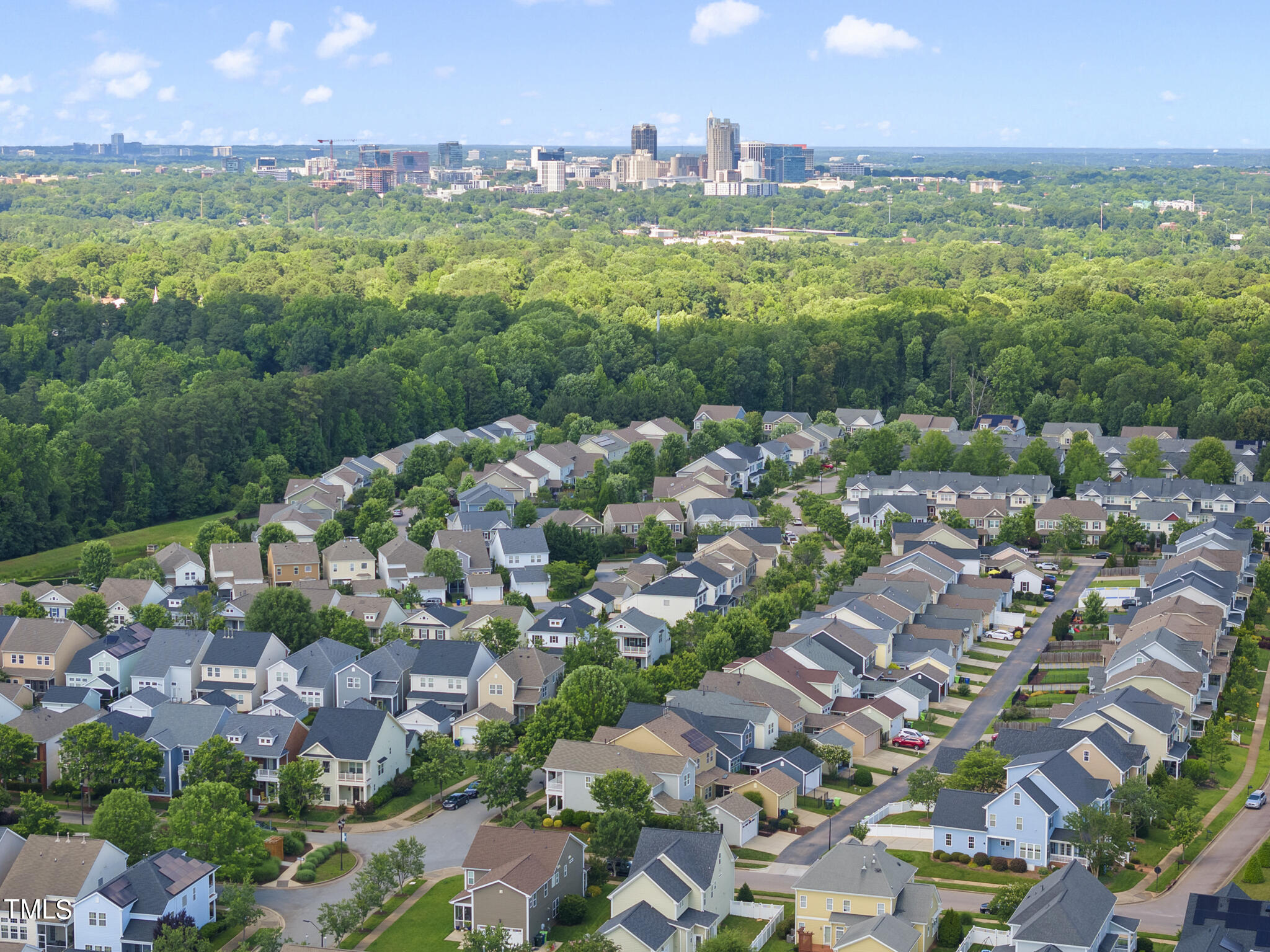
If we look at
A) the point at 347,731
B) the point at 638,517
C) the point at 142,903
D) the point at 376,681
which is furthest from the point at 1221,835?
the point at 638,517

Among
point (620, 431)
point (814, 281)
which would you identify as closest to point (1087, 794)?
point (620, 431)

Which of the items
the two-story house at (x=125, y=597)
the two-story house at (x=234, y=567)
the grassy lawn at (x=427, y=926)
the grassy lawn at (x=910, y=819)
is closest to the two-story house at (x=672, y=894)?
the grassy lawn at (x=427, y=926)

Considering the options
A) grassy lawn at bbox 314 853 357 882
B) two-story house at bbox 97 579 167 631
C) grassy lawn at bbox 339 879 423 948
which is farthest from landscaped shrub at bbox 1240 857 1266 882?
two-story house at bbox 97 579 167 631

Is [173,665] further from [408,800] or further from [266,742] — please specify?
[408,800]

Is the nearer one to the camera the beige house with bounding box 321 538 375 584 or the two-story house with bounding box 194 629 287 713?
the two-story house with bounding box 194 629 287 713

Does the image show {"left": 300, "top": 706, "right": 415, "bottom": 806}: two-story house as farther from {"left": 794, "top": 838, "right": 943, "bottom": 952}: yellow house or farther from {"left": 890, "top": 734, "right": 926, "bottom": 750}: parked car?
{"left": 890, "top": 734, "right": 926, "bottom": 750}: parked car

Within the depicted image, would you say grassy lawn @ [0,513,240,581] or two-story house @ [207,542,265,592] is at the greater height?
two-story house @ [207,542,265,592]
